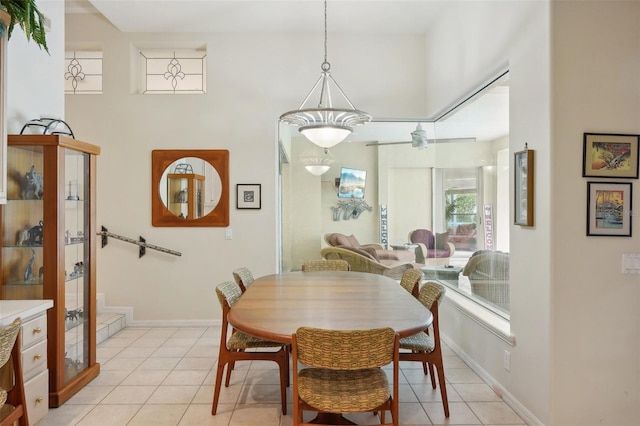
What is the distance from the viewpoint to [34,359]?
2.38 m

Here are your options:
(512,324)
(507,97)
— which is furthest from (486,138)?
(512,324)

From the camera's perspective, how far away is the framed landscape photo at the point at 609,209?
2.31 metres

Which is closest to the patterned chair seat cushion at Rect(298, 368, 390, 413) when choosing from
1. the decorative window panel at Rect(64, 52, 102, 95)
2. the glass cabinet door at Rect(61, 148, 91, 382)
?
the glass cabinet door at Rect(61, 148, 91, 382)

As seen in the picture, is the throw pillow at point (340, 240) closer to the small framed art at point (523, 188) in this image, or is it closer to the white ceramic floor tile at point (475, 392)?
the white ceramic floor tile at point (475, 392)

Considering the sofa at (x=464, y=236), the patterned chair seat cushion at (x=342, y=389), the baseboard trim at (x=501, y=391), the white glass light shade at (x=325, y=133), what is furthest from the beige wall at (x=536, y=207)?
the white glass light shade at (x=325, y=133)

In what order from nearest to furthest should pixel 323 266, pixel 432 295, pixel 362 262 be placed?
pixel 432 295 < pixel 323 266 < pixel 362 262

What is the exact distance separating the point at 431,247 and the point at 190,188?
306 cm

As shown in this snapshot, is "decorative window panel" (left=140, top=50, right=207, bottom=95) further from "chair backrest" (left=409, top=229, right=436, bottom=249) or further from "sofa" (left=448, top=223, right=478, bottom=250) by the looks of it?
"sofa" (left=448, top=223, right=478, bottom=250)

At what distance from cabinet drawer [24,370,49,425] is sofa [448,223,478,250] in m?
3.49

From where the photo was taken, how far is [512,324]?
108 inches

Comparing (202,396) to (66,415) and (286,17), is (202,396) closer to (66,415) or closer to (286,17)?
(66,415)

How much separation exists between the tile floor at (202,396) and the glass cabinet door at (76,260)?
310mm

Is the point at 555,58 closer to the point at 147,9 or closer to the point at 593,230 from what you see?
the point at 593,230

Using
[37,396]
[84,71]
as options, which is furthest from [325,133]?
[84,71]
